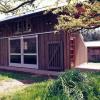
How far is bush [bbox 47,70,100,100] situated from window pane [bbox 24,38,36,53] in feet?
40.6

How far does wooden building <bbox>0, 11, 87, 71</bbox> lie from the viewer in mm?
17828

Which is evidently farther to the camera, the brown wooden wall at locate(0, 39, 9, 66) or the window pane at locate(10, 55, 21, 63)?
the brown wooden wall at locate(0, 39, 9, 66)

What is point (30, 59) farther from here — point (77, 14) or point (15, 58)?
point (77, 14)

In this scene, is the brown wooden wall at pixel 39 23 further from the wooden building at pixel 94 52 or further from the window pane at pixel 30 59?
the wooden building at pixel 94 52

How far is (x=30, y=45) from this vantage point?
68.6 ft

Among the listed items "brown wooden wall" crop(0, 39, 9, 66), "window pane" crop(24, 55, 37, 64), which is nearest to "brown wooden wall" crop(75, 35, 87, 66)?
"window pane" crop(24, 55, 37, 64)

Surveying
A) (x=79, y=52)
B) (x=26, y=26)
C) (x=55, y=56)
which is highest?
(x=26, y=26)

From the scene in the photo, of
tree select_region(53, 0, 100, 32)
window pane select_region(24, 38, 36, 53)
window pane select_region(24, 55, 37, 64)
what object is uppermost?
tree select_region(53, 0, 100, 32)

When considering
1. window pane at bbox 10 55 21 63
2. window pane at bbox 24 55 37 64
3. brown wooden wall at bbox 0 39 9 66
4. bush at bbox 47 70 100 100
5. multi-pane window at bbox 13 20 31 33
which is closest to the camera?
bush at bbox 47 70 100 100

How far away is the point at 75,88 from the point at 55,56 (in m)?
10.6

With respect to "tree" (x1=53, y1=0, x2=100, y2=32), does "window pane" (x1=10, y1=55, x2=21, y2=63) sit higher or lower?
lower

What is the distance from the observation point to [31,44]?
68.1 feet

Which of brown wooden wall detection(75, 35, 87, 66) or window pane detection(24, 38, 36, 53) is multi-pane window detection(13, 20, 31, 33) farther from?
brown wooden wall detection(75, 35, 87, 66)

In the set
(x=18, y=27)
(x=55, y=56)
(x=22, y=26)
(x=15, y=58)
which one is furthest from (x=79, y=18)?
(x=15, y=58)
